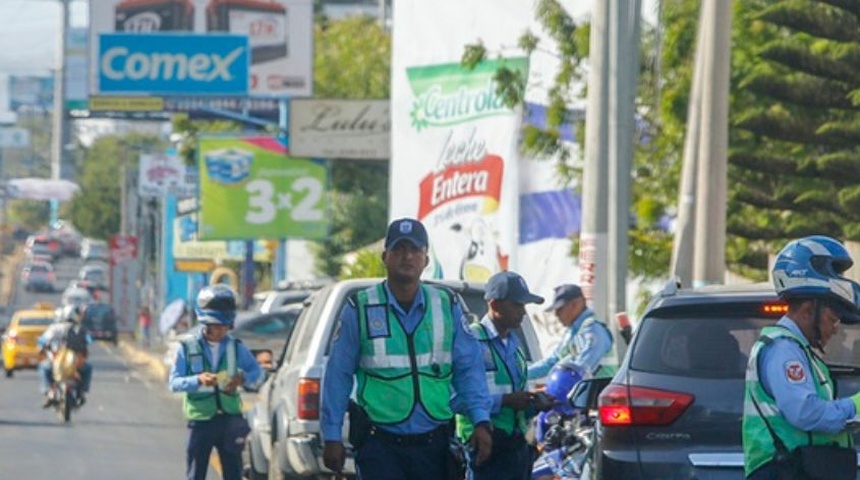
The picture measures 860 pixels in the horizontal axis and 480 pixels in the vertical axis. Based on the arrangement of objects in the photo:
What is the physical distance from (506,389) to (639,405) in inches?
49.2

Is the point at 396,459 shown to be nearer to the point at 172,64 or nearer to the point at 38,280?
the point at 172,64

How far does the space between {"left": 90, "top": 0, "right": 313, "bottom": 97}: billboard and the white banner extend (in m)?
20.1

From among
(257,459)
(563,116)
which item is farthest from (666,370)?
(563,116)

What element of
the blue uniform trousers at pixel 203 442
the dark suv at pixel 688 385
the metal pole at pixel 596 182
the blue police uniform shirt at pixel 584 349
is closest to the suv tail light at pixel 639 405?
the dark suv at pixel 688 385

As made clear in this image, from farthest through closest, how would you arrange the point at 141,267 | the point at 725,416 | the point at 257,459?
1. the point at 141,267
2. the point at 257,459
3. the point at 725,416

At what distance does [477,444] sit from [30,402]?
1068 inches

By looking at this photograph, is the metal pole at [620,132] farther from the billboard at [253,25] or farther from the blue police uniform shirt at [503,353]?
the billboard at [253,25]

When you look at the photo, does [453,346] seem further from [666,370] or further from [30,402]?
[30,402]

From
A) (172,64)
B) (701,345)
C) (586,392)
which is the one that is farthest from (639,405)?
(172,64)

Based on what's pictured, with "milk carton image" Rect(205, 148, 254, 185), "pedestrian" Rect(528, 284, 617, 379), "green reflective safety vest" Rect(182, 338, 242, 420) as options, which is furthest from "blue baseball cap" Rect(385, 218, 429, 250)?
"milk carton image" Rect(205, 148, 254, 185)

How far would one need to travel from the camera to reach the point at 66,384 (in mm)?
29359

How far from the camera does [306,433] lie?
554 inches

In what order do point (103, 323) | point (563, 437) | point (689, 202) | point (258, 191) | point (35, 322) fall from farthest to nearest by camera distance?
point (103, 323)
point (258, 191)
point (35, 322)
point (689, 202)
point (563, 437)

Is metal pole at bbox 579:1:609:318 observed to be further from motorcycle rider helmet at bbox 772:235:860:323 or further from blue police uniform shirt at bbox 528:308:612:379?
motorcycle rider helmet at bbox 772:235:860:323
